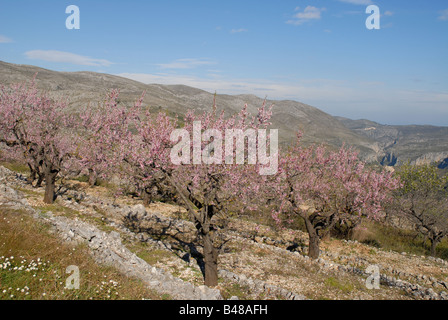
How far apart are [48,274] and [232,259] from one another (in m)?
9.80

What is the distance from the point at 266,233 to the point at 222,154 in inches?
591

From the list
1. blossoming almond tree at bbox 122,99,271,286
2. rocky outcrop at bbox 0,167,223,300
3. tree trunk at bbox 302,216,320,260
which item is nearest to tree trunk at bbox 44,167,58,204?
rocky outcrop at bbox 0,167,223,300

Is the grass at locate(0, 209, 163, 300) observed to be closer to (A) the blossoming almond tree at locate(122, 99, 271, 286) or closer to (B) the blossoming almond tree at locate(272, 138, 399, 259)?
(A) the blossoming almond tree at locate(122, 99, 271, 286)

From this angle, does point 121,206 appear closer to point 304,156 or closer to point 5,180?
point 5,180

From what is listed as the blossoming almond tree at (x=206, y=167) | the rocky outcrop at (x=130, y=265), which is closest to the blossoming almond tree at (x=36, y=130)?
the rocky outcrop at (x=130, y=265)

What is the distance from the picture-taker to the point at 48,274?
25.6 feet

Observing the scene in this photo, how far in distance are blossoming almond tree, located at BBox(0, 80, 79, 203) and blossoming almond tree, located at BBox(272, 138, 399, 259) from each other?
15.9 meters

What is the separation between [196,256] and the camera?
50.7 feet

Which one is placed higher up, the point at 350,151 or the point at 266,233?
the point at 350,151

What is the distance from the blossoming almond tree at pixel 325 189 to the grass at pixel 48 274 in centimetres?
1074

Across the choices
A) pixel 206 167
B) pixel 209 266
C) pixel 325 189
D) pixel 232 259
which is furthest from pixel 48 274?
pixel 325 189

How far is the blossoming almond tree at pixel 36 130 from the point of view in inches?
773
